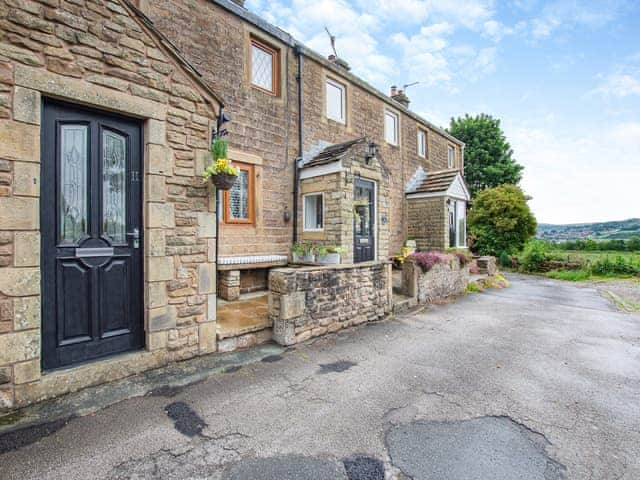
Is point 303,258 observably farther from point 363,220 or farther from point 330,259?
point 363,220

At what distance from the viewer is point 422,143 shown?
49.3 ft

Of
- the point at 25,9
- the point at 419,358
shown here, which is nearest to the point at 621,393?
the point at 419,358

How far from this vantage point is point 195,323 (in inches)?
169

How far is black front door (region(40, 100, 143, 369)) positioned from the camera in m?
3.34

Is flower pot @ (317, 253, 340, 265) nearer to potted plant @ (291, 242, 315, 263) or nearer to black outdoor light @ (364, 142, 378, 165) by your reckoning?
potted plant @ (291, 242, 315, 263)

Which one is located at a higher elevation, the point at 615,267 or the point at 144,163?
the point at 144,163

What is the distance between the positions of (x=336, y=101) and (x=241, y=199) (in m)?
5.08

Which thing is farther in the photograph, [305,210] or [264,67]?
[305,210]

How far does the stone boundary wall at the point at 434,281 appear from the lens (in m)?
8.32

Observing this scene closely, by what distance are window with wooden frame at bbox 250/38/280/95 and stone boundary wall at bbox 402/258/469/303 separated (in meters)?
5.91

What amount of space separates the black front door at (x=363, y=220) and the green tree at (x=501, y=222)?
11.0 m

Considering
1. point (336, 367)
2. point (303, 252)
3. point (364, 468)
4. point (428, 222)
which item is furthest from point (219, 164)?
point (428, 222)

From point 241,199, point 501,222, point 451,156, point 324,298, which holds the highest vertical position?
point 451,156

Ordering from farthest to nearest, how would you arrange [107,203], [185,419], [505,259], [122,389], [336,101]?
[505,259] → [336,101] → [107,203] → [122,389] → [185,419]
